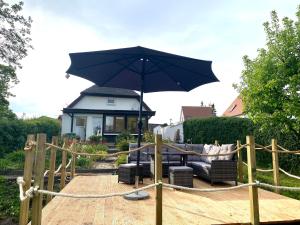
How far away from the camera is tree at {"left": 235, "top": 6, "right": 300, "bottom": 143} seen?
34.9 feet

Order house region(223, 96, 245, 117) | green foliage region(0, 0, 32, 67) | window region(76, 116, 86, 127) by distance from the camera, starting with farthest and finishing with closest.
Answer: house region(223, 96, 245, 117) < window region(76, 116, 86, 127) < green foliage region(0, 0, 32, 67)

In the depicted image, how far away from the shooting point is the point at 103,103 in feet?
84.6

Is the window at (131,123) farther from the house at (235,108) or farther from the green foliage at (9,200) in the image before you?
the green foliage at (9,200)

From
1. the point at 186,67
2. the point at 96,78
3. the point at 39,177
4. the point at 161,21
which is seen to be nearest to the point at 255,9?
the point at 161,21

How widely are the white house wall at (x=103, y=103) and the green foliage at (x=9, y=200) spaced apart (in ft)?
51.8

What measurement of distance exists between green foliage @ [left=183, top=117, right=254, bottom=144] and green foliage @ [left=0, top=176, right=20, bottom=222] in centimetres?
1149

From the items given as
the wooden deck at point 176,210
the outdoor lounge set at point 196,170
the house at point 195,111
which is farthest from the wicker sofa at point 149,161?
the house at point 195,111

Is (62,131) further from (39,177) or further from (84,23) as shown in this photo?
(39,177)

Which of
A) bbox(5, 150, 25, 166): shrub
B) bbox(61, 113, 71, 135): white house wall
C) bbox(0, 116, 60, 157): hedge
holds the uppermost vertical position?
bbox(61, 113, 71, 135): white house wall

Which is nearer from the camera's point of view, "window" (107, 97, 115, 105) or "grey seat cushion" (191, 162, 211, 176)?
"grey seat cushion" (191, 162, 211, 176)

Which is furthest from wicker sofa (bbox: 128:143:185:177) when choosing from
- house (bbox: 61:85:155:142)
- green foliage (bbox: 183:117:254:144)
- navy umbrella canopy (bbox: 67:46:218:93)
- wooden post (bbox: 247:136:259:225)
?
house (bbox: 61:85:155:142)

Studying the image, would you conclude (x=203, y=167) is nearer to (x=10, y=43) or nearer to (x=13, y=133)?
(x=13, y=133)

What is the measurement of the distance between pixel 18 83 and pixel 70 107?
21.9ft

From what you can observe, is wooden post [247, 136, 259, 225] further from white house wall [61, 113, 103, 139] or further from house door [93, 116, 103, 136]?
white house wall [61, 113, 103, 139]
